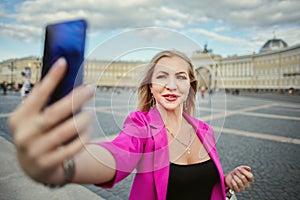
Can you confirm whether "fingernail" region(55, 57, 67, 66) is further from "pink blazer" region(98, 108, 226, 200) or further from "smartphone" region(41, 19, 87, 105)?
"pink blazer" region(98, 108, 226, 200)

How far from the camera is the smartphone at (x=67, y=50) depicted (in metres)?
0.51

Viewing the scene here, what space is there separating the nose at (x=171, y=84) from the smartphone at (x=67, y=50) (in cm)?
66

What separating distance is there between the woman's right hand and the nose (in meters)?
0.67

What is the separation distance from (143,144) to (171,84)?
1.15 ft

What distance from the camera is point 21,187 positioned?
296 cm

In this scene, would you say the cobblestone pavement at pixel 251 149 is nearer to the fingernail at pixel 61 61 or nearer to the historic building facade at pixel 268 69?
the fingernail at pixel 61 61

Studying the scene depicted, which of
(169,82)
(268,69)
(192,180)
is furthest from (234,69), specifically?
(169,82)

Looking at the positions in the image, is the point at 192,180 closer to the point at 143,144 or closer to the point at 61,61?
the point at 143,144

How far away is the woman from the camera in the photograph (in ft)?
1.61

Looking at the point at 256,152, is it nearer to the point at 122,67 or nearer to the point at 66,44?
the point at 122,67

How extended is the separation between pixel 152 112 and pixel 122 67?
444mm

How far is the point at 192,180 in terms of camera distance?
1.39 m

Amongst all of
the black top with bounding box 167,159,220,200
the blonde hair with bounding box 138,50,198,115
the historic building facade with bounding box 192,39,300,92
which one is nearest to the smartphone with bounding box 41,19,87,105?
the blonde hair with bounding box 138,50,198,115

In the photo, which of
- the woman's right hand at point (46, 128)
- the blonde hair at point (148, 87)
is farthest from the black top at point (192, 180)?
the woman's right hand at point (46, 128)
